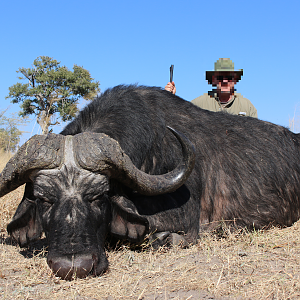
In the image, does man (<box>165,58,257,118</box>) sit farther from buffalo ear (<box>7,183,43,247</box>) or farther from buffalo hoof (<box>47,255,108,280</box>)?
buffalo hoof (<box>47,255,108,280</box>)

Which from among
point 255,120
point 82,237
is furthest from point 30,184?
point 255,120

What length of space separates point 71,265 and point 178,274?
0.91 metres

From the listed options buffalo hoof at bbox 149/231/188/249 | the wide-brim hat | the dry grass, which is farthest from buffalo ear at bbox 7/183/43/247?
the wide-brim hat

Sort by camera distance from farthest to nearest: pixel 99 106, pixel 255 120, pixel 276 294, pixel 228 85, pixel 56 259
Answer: pixel 228 85
pixel 255 120
pixel 99 106
pixel 56 259
pixel 276 294

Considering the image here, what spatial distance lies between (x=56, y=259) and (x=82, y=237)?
0.92 ft

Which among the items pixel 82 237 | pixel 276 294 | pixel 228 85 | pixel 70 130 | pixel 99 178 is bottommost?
pixel 276 294

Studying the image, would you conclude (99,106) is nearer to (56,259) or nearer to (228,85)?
(56,259)

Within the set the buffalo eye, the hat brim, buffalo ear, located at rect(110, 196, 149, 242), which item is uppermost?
the hat brim

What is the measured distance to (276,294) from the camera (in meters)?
2.46

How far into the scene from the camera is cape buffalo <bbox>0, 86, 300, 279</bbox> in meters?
3.23

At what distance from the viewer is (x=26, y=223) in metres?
3.88

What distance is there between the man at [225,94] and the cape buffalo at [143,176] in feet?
6.92

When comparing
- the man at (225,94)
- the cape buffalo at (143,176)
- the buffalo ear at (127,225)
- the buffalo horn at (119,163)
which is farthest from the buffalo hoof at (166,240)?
the man at (225,94)

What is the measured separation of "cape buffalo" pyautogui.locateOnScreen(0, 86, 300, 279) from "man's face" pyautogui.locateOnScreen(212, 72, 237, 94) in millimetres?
2104
